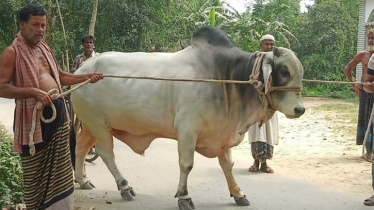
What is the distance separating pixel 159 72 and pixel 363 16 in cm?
1452

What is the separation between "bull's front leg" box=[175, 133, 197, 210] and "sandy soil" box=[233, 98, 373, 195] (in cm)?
209

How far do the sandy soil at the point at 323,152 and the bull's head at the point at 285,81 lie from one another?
6.65ft

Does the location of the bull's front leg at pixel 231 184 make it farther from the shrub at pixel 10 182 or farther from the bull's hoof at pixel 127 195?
the shrub at pixel 10 182

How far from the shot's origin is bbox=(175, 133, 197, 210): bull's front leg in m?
5.00

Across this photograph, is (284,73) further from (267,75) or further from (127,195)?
(127,195)

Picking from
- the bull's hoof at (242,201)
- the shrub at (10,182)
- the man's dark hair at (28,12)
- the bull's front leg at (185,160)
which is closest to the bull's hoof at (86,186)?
the shrub at (10,182)

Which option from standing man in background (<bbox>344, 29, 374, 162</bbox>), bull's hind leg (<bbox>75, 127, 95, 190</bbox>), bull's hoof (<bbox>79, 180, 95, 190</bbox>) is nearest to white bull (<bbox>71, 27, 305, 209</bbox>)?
bull's hind leg (<bbox>75, 127, 95, 190</bbox>)

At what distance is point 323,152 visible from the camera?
8.59m

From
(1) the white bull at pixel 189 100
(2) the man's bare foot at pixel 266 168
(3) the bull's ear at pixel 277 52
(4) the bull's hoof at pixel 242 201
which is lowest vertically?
(2) the man's bare foot at pixel 266 168

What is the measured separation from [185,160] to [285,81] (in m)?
1.26

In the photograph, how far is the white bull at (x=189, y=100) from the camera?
4684 millimetres

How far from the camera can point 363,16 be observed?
18000mm

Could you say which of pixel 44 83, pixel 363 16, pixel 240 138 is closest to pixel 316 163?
pixel 240 138

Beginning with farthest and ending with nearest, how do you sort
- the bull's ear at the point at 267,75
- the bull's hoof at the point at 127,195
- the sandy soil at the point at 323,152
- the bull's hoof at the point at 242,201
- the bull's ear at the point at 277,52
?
the sandy soil at the point at 323,152, the bull's hoof at the point at 127,195, the bull's hoof at the point at 242,201, the bull's ear at the point at 277,52, the bull's ear at the point at 267,75
